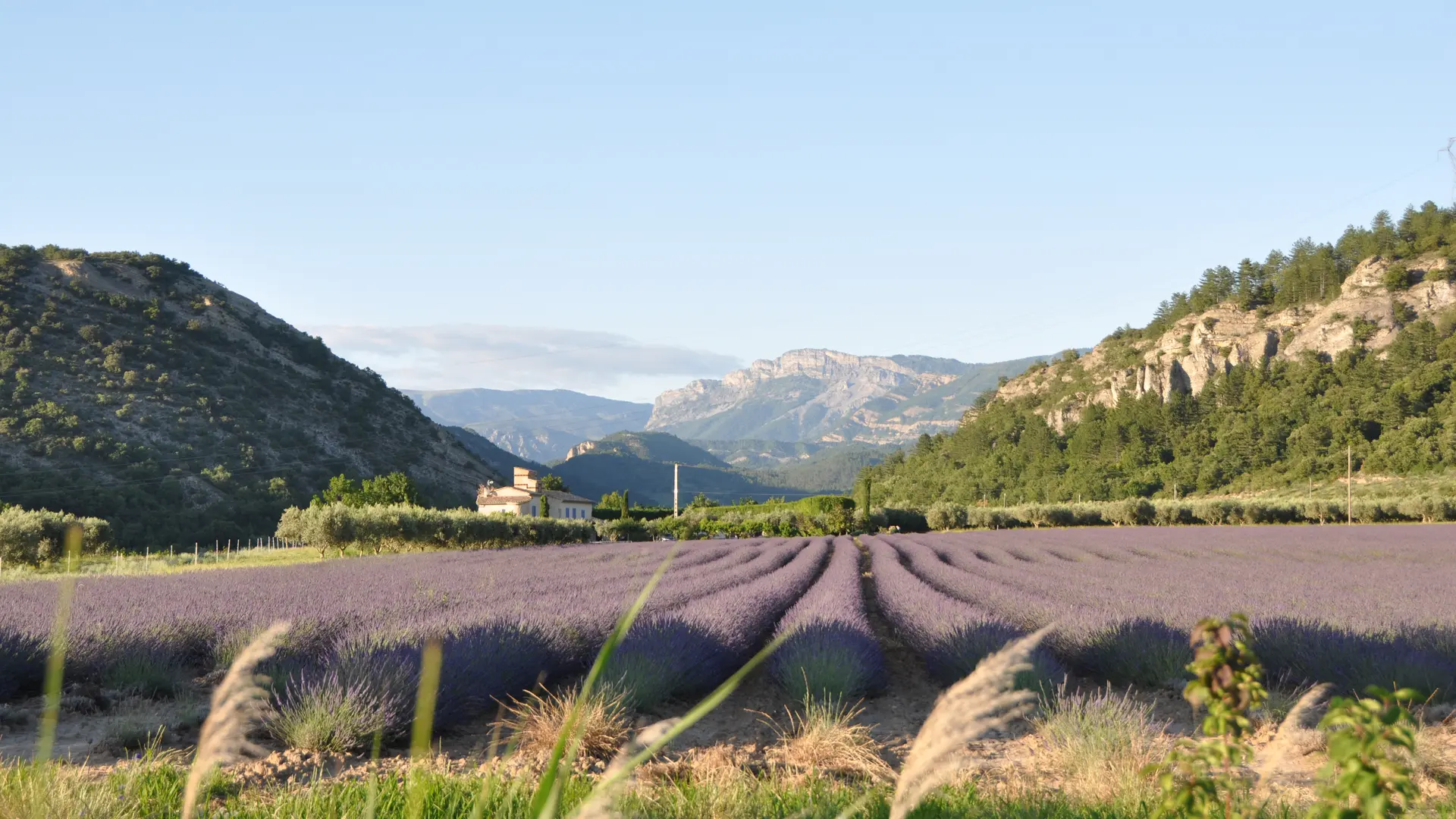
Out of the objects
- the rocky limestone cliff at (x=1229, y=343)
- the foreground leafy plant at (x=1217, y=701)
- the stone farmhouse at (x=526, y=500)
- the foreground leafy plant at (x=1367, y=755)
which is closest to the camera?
the foreground leafy plant at (x=1367, y=755)

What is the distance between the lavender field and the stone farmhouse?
41.1 m

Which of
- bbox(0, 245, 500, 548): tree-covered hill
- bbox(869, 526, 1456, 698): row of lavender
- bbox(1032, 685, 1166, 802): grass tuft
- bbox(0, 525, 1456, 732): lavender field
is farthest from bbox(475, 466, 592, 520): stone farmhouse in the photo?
bbox(1032, 685, 1166, 802): grass tuft

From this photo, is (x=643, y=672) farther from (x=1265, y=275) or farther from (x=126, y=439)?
(x=1265, y=275)

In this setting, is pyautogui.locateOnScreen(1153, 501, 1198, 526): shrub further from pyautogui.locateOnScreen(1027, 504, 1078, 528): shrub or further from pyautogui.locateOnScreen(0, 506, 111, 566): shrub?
pyautogui.locateOnScreen(0, 506, 111, 566): shrub

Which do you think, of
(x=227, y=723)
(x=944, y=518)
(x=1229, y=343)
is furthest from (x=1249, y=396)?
(x=227, y=723)

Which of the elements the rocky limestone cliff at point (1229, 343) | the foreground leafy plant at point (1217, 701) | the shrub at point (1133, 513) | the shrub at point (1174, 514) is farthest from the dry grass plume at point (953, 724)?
the rocky limestone cliff at point (1229, 343)

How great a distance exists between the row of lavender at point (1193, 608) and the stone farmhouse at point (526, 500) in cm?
4049

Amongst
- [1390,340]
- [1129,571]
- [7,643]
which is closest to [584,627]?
[7,643]

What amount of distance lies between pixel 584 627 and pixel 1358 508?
4708 cm

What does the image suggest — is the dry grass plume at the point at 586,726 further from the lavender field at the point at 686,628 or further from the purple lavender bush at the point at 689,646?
the lavender field at the point at 686,628

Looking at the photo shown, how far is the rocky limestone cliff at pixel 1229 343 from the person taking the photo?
252ft

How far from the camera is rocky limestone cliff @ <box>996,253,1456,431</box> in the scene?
7669 cm

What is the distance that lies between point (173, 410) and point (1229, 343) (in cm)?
8868

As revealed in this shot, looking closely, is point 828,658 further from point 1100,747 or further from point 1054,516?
point 1054,516
